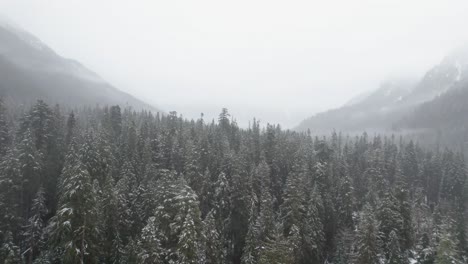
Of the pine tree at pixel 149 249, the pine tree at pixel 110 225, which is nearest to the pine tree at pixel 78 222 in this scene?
the pine tree at pixel 149 249

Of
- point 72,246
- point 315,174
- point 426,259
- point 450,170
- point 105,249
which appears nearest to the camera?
point 72,246

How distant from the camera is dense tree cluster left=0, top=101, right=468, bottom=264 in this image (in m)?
38.6

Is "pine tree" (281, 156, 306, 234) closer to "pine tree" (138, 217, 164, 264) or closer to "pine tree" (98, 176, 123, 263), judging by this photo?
"pine tree" (138, 217, 164, 264)

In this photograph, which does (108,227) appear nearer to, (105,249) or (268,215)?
(105,249)

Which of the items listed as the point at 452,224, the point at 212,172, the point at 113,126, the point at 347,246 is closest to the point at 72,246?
the point at 212,172

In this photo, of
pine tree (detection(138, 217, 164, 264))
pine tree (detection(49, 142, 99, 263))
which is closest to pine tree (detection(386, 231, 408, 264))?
pine tree (detection(138, 217, 164, 264))

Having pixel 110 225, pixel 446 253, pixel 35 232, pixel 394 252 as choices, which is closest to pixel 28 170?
pixel 35 232

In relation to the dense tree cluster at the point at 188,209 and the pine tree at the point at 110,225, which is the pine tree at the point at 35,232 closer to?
the dense tree cluster at the point at 188,209

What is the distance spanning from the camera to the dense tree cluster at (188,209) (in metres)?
38.6

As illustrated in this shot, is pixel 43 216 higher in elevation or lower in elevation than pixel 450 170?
lower

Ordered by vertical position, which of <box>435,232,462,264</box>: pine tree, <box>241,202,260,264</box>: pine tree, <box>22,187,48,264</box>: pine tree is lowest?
<box>22,187,48,264</box>: pine tree

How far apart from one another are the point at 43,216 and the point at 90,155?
11.5 m

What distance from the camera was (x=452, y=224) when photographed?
56.2 meters

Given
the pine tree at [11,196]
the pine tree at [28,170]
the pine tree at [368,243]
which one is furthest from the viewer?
the pine tree at [28,170]
